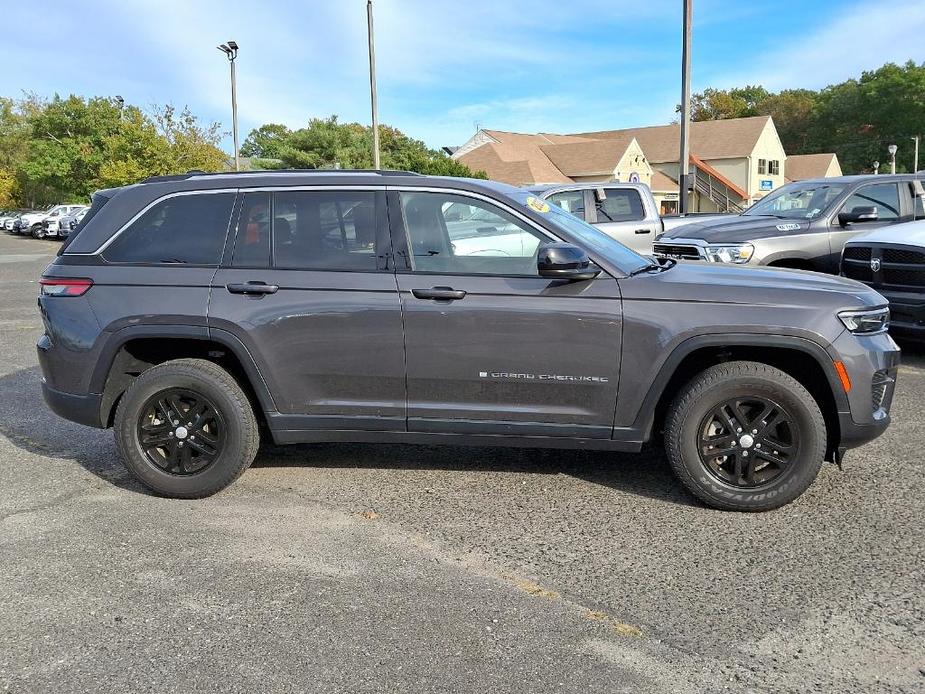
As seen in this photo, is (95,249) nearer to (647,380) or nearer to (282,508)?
(282,508)

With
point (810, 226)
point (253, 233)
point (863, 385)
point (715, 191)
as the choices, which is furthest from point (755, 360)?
point (715, 191)

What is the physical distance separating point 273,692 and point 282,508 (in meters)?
1.75

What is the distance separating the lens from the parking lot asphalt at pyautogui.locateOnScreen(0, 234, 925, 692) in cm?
292

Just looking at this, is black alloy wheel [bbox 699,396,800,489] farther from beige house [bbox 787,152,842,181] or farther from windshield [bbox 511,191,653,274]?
beige house [bbox 787,152,842,181]

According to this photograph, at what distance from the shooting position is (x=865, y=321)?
4.28 meters

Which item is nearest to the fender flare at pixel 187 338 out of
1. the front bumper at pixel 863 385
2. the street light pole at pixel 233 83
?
the front bumper at pixel 863 385

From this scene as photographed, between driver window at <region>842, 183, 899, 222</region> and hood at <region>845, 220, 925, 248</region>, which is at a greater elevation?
driver window at <region>842, 183, 899, 222</region>

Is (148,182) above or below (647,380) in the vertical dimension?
above

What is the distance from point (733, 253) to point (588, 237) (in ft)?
15.3

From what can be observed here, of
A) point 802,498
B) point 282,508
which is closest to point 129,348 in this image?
point 282,508

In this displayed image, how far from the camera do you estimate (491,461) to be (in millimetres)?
5250

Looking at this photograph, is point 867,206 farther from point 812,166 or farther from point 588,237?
point 812,166

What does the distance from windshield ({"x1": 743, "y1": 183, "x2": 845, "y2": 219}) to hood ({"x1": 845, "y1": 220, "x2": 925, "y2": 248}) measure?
107cm

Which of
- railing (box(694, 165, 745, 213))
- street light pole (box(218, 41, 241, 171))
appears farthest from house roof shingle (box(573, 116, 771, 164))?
street light pole (box(218, 41, 241, 171))
